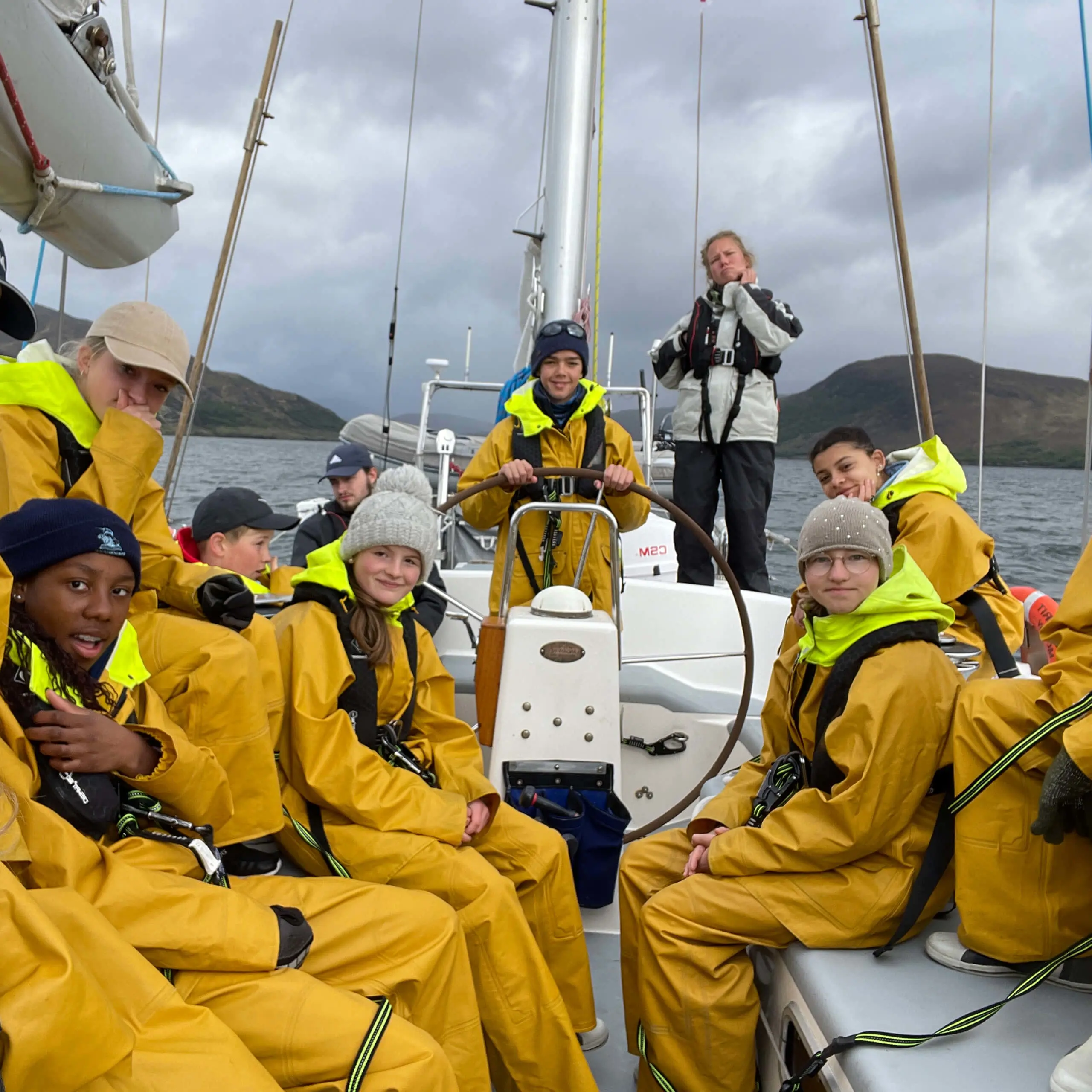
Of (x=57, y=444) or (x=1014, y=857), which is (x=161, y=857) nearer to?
Result: (x=57, y=444)

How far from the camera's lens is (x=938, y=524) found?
261cm

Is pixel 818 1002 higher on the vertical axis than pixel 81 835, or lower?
lower

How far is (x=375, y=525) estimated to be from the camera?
2324 millimetres

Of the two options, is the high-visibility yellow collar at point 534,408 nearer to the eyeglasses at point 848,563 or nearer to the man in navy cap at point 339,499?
the man in navy cap at point 339,499

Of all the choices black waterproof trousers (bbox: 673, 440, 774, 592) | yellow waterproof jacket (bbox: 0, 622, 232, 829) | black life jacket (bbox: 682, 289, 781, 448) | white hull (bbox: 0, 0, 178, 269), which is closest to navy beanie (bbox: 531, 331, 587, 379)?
black life jacket (bbox: 682, 289, 781, 448)

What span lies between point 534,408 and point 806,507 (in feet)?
72.0

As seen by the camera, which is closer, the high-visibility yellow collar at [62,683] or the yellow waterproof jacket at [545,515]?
the high-visibility yellow collar at [62,683]

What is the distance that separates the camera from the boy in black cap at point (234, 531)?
3.20 meters

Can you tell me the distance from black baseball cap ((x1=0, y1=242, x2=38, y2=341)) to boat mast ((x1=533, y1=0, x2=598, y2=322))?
3343 millimetres

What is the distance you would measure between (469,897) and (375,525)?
2.82 ft

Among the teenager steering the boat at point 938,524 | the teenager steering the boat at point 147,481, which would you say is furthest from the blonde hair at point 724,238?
the teenager steering the boat at point 147,481

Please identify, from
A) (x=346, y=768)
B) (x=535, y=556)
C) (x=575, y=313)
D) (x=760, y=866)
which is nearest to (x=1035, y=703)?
(x=760, y=866)

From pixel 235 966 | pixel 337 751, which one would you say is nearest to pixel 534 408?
pixel 337 751

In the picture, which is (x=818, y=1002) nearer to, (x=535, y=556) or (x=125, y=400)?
(x=125, y=400)
